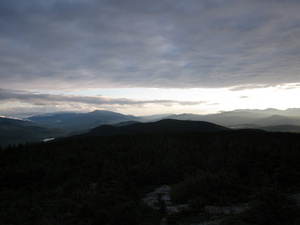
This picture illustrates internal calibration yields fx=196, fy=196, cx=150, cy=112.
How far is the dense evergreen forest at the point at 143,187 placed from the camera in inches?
506

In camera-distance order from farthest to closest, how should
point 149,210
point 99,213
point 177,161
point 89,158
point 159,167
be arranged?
point 89,158, point 177,161, point 159,167, point 149,210, point 99,213

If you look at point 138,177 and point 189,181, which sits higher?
point 189,181

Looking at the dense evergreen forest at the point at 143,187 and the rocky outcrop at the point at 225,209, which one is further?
the rocky outcrop at the point at 225,209

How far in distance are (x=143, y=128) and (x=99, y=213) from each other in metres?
162

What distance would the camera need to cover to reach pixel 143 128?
17588 centimetres

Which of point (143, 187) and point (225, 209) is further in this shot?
point (143, 187)

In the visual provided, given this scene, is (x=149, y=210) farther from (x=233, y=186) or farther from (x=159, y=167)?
(x=159, y=167)

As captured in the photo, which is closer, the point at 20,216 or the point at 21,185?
the point at 20,216

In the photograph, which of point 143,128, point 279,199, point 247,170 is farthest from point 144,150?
point 143,128

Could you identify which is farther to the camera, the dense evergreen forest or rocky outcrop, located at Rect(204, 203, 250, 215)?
rocky outcrop, located at Rect(204, 203, 250, 215)

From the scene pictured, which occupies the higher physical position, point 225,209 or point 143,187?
point 225,209

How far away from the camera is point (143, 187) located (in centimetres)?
2594

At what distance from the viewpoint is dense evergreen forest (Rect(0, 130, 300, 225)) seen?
12.8 m

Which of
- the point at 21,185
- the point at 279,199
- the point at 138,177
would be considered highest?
the point at 279,199
